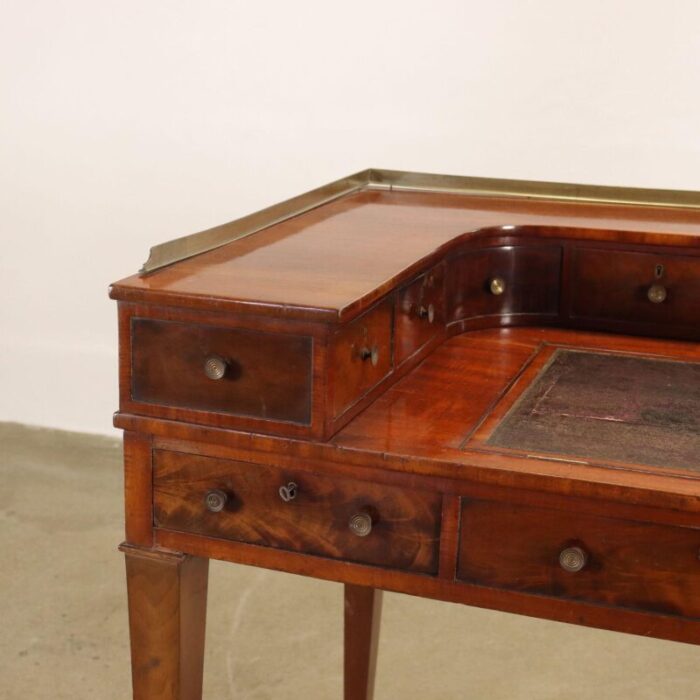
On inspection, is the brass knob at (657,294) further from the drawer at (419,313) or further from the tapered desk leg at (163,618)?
the tapered desk leg at (163,618)

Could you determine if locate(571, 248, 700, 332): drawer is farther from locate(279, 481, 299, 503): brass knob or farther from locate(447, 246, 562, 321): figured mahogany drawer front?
locate(279, 481, 299, 503): brass knob

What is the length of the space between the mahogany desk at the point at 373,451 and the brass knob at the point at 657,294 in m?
0.12

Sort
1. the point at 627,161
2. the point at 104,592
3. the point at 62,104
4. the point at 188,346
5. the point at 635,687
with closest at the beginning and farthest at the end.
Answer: the point at 188,346, the point at 635,687, the point at 104,592, the point at 627,161, the point at 62,104

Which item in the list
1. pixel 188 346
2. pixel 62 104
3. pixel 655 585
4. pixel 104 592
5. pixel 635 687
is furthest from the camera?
pixel 62 104

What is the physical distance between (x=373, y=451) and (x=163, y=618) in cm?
39

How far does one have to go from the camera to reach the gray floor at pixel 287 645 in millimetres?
2658

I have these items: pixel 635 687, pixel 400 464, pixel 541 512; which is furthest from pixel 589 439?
pixel 635 687

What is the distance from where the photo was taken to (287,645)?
2.82 metres

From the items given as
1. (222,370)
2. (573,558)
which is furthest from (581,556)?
(222,370)

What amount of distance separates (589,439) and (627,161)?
80.9 inches

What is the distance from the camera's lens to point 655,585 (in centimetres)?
138

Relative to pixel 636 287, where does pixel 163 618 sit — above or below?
below

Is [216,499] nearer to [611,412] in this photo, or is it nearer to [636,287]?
[611,412]

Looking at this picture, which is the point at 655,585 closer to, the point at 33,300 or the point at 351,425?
the point at 351,425
